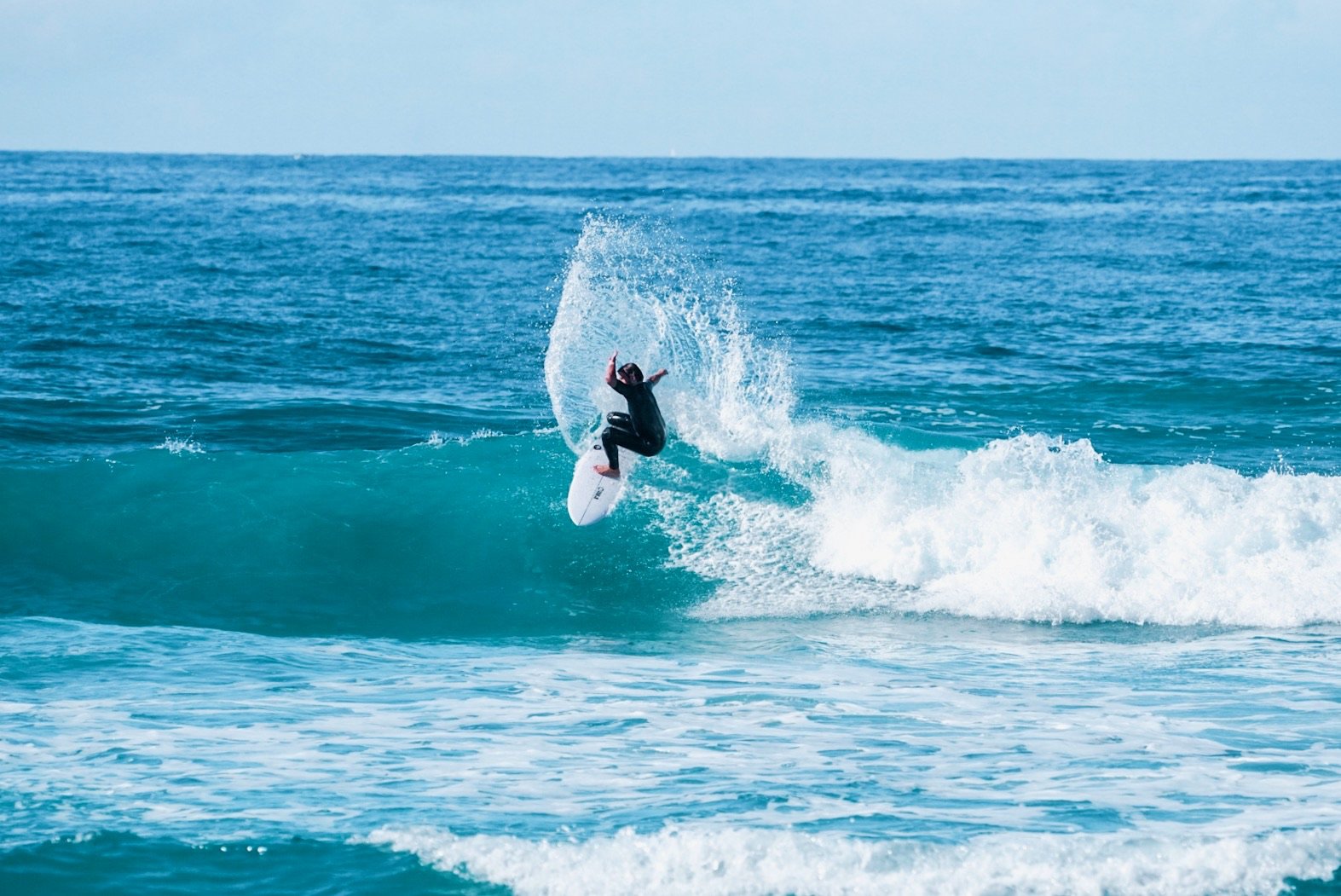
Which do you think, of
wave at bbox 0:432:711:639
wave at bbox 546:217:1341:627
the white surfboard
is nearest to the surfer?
the white surfboard

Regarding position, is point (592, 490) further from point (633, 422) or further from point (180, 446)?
point (180, 446)

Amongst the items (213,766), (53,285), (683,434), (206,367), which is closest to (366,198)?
(53,285)

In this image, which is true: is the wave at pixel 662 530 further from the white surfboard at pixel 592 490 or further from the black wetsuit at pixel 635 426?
the black wetsuit at pixel 635 426

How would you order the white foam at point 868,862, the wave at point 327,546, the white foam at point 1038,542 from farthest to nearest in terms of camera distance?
the wave at point 327,546
the white foam at point 1038,542
the white foam at point 868,862

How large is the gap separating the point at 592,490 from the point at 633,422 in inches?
40.6

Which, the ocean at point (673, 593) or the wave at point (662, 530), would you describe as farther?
the wave at point (662, 530)

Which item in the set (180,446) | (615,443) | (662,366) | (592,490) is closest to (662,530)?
(592,490)

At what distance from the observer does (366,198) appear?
67.7m

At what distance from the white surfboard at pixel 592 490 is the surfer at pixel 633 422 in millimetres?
147

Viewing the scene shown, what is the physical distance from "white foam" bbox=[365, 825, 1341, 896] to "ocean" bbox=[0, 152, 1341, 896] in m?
0.03

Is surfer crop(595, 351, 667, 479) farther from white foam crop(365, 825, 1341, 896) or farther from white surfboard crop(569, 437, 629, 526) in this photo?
white foam crop(365, 825, 1341, 896)

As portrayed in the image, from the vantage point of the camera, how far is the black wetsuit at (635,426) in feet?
43.1

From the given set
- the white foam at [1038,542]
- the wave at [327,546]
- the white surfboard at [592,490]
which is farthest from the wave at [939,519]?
the white surfboard at [592,490]

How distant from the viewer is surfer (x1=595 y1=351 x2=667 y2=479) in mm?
12984
